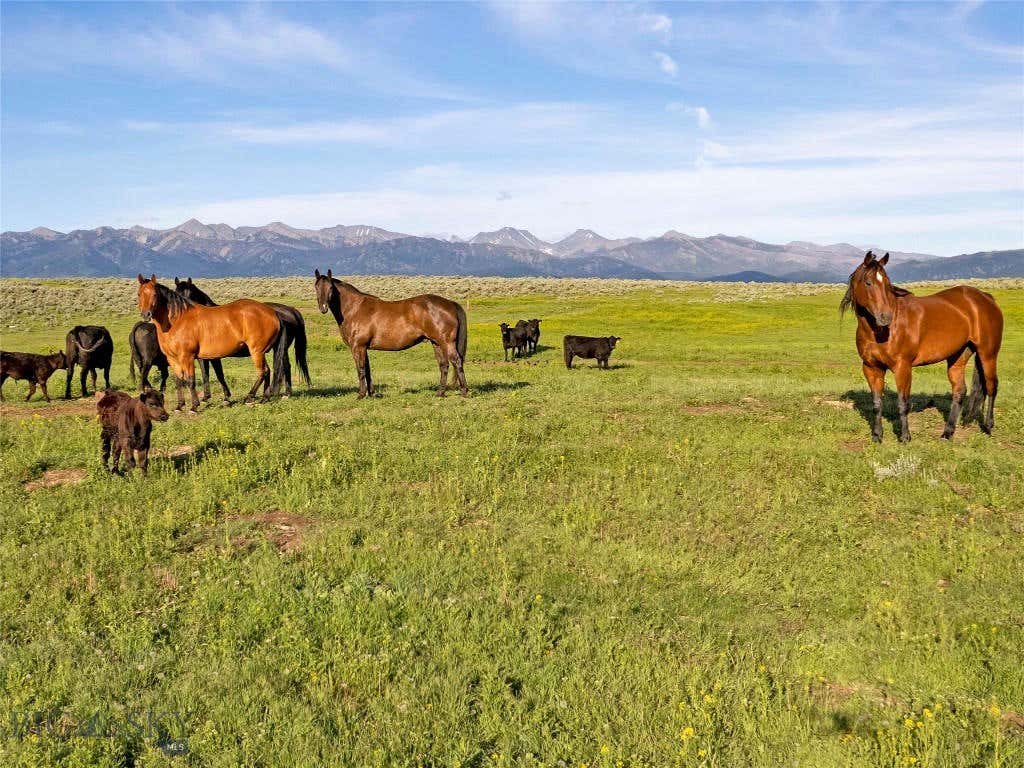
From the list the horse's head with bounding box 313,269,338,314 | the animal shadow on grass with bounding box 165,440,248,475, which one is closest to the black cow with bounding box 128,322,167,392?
the horse's head with bounding box 313,269,338,314

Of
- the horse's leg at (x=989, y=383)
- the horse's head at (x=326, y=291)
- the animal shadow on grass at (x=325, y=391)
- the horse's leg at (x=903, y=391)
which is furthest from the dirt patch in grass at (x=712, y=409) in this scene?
the horse's head at (x=326, y=291)

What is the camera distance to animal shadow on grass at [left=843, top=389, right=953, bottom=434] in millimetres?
15336

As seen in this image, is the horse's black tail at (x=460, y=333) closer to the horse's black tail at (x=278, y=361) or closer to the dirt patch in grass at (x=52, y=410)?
the horse's black tail at (x=278, y=361)

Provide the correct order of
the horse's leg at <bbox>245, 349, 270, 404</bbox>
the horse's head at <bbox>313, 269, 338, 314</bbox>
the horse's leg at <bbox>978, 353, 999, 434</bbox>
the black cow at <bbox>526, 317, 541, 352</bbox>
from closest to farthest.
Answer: the horse's leg at <bbox>978, 353, 999, 434</bbox> → the horse's leg at <bbox>245, 349, 270, 404</bbox> → the horse's head at <bbox>313, 269, 338, 314</bbox> → the black cow at <bbox>526, 317, 541, 352</bbox>

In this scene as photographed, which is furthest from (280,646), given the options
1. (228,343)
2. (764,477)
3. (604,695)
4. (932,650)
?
(228,343)

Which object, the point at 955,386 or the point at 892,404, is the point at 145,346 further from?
the point at 955,386

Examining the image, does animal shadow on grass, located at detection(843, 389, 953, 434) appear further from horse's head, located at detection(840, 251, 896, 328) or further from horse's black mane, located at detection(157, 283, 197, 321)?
horse's black mane, located at detection(157, 283, 197, 321)

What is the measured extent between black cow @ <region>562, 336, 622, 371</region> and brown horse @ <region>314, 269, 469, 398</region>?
1116cm

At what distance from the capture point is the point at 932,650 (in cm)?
670

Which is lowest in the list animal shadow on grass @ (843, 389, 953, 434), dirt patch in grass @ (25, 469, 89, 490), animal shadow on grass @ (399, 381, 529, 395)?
dirt patch in grass @ (25, 469, 89, 490)

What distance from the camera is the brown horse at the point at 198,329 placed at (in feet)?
51.8

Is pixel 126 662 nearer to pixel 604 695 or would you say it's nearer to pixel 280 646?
pixel 280 646

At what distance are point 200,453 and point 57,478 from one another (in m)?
2.05

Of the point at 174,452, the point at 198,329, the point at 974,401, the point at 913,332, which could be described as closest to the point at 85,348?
the point at 198,329
